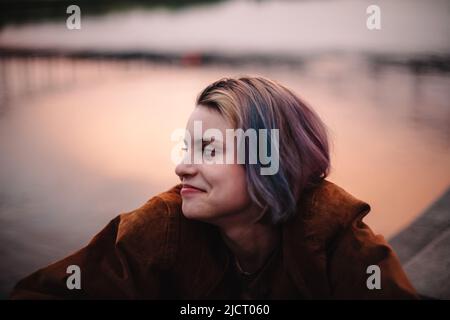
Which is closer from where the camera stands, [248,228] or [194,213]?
[194,213]

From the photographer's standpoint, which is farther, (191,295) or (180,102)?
(180,102)

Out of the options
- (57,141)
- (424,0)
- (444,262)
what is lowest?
(444,262)

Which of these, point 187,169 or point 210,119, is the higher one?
point 210,119

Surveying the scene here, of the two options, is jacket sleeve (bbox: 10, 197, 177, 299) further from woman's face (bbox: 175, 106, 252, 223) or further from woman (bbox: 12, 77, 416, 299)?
woman's face (bbox: 175, 106, 252, 223)

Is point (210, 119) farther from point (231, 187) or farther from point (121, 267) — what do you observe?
point (121, 267)

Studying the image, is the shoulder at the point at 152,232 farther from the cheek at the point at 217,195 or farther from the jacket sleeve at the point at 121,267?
the cheek at the point at 217,195

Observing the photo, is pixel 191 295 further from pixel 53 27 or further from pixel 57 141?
pixel 53 27

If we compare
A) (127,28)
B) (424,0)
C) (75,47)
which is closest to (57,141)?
(75,47)

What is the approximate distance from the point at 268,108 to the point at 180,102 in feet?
2.56

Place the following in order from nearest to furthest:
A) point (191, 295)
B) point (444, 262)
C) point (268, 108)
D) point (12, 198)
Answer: point (268, 108) < point (191, 295) < point (444, 262) < point (12, 198)

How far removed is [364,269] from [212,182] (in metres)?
0.52

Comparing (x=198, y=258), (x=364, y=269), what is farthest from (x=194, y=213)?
(x=364, y=269)

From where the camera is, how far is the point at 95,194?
6.98 ft

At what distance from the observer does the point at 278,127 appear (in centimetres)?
152
